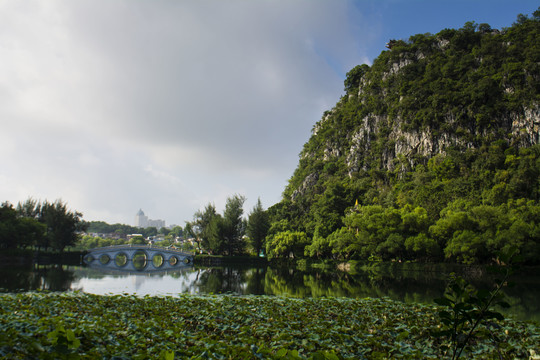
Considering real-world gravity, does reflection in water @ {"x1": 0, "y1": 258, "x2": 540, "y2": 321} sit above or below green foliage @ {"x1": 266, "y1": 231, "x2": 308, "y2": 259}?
below

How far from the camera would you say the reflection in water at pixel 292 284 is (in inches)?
656

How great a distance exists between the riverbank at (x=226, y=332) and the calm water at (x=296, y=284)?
574 centimetres

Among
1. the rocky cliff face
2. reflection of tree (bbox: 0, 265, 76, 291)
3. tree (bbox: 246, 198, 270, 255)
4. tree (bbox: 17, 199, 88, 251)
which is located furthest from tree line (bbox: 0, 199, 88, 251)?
the rocky cliff face

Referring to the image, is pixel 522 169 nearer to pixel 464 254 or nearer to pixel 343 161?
pixel 464 254

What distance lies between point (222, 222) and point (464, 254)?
3601 centimetres

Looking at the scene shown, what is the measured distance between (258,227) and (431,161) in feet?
99.0

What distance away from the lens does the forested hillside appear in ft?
114

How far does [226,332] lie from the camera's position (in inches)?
261

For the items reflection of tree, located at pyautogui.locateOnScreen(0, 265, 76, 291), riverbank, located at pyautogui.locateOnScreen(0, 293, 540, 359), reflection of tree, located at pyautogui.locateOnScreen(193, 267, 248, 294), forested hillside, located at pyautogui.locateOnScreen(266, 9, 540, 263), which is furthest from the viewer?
forested hillside, located at pyautogui.locateOnScreen(266, 9, 540, 263)

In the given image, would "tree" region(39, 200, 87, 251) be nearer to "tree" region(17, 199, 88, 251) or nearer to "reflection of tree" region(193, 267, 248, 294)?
"tree" region(17, 199, 88, 251)

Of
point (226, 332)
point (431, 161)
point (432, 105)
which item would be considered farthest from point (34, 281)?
point (432, 105)

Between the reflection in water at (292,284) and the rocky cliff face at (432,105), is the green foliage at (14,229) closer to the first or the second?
the reflection in water at (292,284)

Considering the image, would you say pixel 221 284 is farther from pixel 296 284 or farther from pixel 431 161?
pixel 431 161

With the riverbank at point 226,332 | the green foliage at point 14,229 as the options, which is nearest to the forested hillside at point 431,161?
the riverbank at point 226,332
